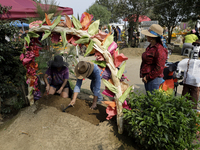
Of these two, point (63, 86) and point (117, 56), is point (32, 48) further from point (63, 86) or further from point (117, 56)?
point (117, 56)

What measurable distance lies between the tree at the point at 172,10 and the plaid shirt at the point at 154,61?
426 inches

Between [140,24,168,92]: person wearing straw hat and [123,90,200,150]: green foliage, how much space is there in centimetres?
67

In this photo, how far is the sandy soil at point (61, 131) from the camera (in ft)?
6.90

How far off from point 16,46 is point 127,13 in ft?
33.6

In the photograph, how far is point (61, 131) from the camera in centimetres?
242

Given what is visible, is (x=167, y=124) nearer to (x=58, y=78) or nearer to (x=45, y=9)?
(x=58, y=78)

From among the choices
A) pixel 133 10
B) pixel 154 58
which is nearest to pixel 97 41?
pixel 154 58

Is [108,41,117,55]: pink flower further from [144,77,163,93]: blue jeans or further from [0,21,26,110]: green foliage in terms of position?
[0,21,26,110]: green foliage

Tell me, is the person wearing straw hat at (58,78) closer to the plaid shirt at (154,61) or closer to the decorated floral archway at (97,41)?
the decorated floral archway at (97,41)

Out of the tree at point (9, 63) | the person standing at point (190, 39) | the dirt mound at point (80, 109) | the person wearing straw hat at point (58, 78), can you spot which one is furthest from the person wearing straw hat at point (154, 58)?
the person standing at point (190, 39)

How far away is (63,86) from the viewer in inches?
141

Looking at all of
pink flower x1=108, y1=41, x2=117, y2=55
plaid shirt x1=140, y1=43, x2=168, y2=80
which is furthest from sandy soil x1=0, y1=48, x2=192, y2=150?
pink flower x1=108, y1=41, x2=117, y2=55

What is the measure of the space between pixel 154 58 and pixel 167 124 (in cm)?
118

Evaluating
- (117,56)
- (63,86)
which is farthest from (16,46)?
(117,56)
